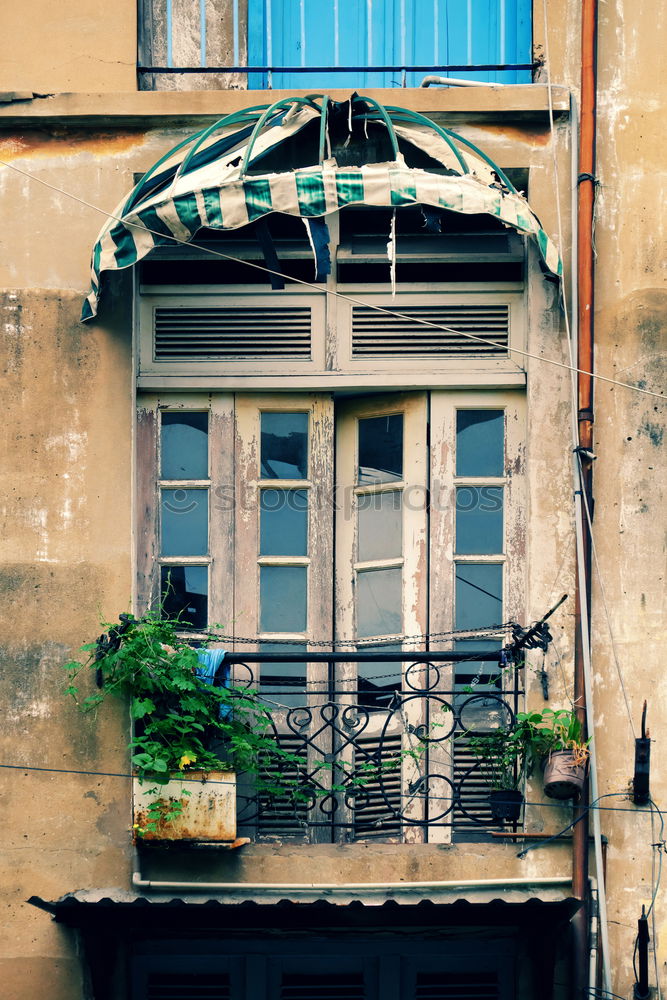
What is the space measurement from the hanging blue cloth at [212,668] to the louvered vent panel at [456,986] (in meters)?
1.67

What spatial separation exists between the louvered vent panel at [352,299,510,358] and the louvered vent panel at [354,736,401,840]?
2.14m

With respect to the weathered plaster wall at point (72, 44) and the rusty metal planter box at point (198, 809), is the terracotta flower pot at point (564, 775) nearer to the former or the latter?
the rusty metal planter box at point (198, 809)

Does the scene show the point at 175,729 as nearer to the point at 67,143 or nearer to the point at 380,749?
the point at 380,749

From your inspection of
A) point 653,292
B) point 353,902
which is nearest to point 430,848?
point 353,902

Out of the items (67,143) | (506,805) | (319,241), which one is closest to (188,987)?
(506,805)

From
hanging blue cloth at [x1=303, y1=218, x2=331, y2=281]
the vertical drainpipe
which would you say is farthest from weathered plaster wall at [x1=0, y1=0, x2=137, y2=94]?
the vertical drainpipe

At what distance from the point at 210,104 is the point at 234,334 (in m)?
1.27

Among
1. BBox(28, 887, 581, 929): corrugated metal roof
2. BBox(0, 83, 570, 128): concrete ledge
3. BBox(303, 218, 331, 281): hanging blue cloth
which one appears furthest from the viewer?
BBox(0, 83, 570, 128): concrete ledge

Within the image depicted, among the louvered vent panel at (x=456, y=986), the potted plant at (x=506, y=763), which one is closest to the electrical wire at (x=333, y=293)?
the potted plant at (x=506, y=763)

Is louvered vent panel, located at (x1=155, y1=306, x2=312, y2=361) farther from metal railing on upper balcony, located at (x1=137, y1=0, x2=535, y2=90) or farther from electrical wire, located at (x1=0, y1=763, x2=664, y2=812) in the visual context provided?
electrical wire, located at (x1=0, y1=763, x2=664, y2=812)

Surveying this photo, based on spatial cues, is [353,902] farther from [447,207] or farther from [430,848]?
[447,207]

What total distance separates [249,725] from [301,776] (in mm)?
383

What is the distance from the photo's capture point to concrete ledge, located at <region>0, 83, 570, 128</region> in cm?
860

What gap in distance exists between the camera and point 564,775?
25.6ft
